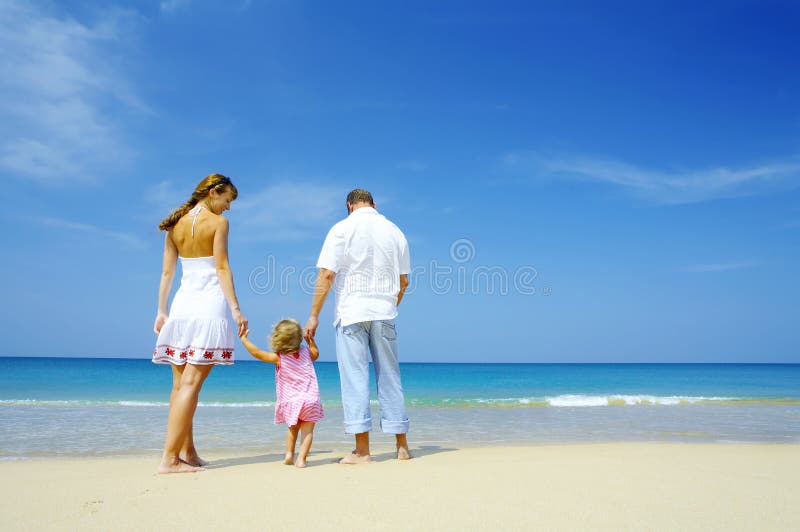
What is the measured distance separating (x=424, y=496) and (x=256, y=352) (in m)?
1.70

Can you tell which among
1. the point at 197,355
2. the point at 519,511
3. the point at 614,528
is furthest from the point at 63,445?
the point at 614,528

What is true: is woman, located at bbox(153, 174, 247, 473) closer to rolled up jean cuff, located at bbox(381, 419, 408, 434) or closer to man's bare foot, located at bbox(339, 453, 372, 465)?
man's bare foot, located at bbox(339, 453, 372, 465)

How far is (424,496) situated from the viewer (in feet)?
8.84

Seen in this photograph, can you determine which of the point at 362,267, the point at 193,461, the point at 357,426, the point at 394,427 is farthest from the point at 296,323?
the point at 193,461

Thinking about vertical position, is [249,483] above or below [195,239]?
below

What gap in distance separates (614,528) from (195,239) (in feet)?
9.74

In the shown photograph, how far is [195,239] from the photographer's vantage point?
3703 millimetres

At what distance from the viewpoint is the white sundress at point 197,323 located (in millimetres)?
3602

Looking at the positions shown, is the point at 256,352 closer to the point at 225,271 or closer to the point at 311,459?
the point at 225,271

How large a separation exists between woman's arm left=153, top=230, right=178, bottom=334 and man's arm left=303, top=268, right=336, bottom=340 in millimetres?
1002

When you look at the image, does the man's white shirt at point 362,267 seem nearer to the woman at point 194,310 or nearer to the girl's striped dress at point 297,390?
the girl's striped dress at point 297,390

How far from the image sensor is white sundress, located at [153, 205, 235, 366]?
3602mm

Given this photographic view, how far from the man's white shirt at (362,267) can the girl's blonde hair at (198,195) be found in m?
0.83

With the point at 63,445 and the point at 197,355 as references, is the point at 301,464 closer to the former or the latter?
the point at 197,355
